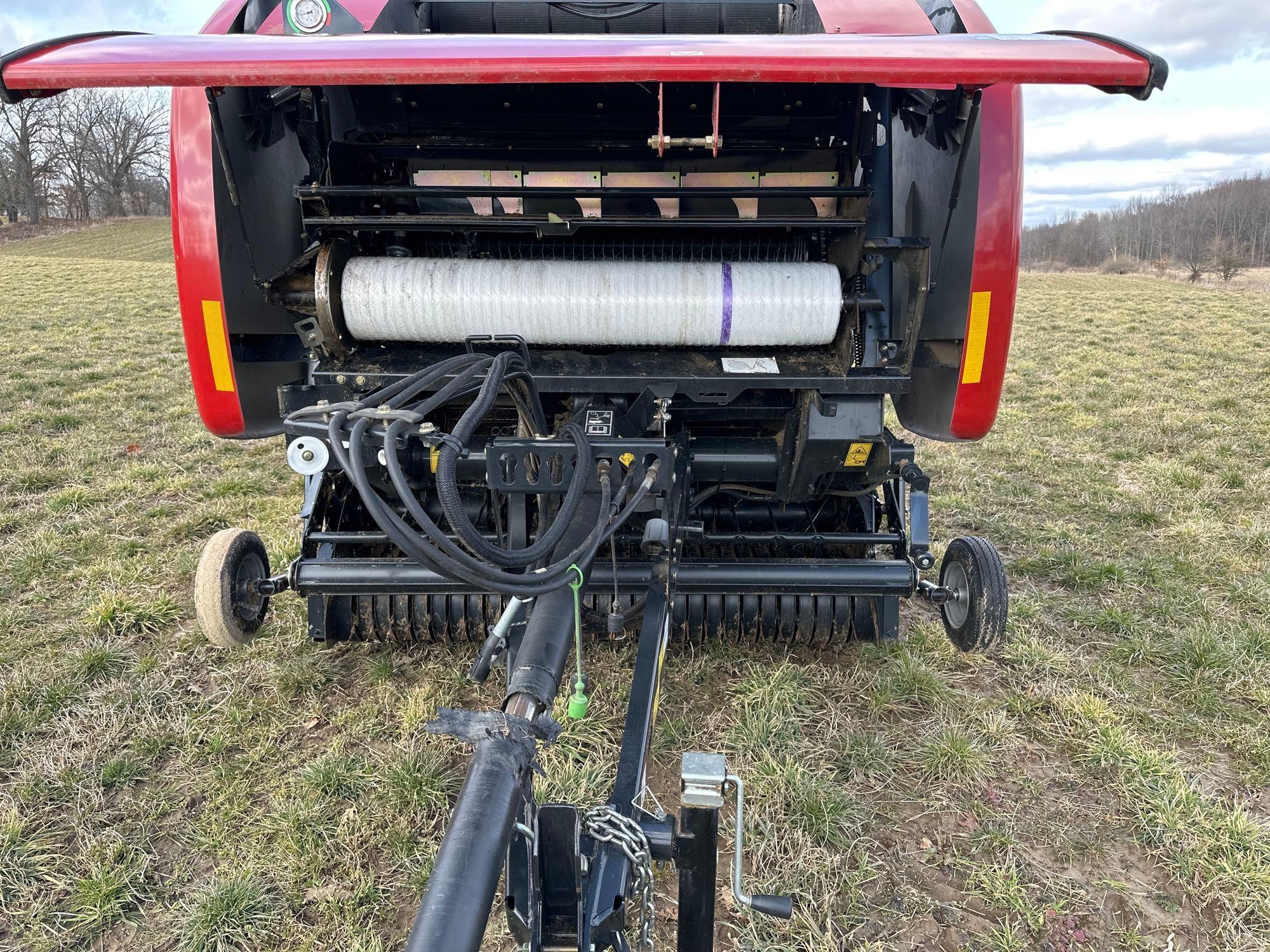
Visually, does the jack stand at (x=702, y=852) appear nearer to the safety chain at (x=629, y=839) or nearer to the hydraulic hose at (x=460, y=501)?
the safety chain at (x=629, y=839)

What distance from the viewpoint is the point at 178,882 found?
6.78 feet

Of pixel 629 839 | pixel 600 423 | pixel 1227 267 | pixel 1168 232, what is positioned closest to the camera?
pixel 629 839

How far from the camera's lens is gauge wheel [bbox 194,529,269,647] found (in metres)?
2.57

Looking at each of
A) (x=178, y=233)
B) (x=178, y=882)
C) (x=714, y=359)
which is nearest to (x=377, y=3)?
(x=178, y=233)

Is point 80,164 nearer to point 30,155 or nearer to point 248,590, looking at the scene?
point 30,155

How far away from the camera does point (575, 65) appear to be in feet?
5.09

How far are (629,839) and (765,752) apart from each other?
129 cm

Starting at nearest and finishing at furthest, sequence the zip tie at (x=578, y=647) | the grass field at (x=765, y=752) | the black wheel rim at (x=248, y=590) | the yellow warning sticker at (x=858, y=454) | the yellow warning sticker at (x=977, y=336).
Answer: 1. the zip tie at (x=578, y=647)
2. the grass field at (x=765, y=752)
3. the yellow warning sticker at (x=977, y=336)
4. the yellow warning sticker at (x=858, y=454)
5. the black wheel rim at (x=248, y=590)

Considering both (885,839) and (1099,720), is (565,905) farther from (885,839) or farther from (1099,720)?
(1099,720)

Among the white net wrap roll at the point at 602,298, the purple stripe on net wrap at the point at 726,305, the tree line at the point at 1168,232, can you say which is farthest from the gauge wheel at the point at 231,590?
the tree line at the point at 1168,232

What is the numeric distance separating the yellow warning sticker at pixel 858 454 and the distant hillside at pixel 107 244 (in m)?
29.3

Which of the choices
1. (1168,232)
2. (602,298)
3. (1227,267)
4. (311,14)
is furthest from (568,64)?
(1168,232)

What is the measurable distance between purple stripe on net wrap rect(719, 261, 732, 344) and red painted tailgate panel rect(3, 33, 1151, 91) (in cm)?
77

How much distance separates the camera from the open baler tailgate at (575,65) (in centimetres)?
154
